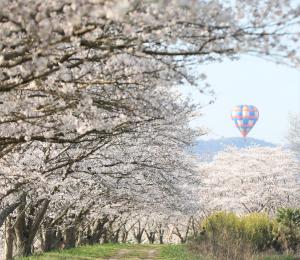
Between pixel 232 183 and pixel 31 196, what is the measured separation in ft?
135

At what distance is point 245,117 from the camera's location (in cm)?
7888

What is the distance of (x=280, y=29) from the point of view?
5.95 m

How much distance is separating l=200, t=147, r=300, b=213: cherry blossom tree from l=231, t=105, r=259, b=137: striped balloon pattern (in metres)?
16.1

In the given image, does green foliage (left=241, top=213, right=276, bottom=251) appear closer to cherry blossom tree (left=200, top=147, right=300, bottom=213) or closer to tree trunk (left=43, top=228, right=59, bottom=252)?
tree trunk (left=43, top=228, right=59, bottom=252)

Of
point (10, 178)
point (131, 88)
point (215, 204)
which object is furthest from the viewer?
point (215, 204)

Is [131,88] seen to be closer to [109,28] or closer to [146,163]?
[109,28]

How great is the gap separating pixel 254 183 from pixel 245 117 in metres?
24.8

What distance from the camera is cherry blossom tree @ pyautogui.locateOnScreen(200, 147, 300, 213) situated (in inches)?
2072

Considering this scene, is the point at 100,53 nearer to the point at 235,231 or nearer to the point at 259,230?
the point at 235,231

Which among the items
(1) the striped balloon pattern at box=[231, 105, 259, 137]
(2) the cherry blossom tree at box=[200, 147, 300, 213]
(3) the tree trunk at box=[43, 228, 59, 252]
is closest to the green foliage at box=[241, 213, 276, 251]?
(3) the tree trunk at box=[43, 228, 59, 252]

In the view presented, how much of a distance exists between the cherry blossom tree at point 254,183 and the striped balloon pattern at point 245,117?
1607 cm

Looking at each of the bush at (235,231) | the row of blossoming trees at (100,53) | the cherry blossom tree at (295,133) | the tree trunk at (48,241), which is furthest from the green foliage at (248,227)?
the cherry blossom tree at (295,133)

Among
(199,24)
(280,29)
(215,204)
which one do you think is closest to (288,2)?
(280,29)

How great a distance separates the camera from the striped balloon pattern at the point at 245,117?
258ft
